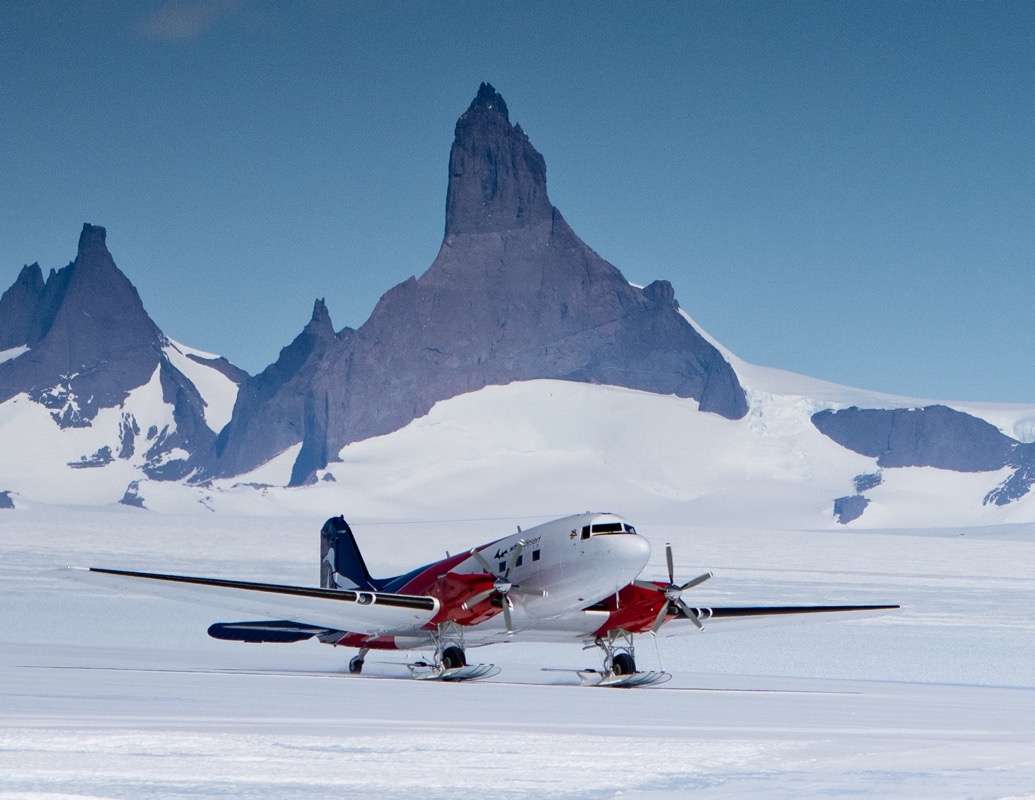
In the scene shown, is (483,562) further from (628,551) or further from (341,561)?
(341,561)

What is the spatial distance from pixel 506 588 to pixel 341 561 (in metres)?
13.9

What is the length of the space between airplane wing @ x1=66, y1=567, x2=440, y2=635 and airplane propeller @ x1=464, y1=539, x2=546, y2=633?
165cm

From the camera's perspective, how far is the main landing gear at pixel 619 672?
3212 cm

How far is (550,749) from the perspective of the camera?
560 inches

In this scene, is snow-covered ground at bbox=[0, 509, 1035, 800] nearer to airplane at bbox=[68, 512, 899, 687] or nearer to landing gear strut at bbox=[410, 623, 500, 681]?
landing gear strut at bbox=[410, 623, 500, 681]

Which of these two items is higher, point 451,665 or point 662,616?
point 662,616

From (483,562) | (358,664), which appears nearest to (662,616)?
(483,562)

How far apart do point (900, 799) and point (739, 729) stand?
714 cm

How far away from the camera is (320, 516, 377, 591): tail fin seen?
4416 cm

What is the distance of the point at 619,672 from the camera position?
3366 centimetres

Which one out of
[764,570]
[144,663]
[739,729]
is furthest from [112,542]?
[739,729]

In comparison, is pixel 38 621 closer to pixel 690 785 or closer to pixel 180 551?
pixel 180 551

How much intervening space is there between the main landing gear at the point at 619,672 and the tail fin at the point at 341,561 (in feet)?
38.1

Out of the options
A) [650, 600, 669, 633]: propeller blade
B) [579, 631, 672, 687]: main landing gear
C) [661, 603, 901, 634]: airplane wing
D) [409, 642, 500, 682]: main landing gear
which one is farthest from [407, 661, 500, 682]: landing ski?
[661, 603, 901, 634]: airplane wing
